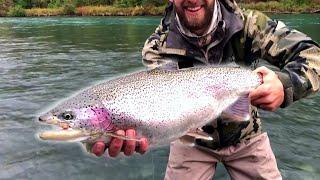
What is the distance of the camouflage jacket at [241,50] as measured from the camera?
2922 mm

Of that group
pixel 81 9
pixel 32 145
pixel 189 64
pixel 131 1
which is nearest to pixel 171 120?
pixel 189 64

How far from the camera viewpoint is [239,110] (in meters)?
2.84

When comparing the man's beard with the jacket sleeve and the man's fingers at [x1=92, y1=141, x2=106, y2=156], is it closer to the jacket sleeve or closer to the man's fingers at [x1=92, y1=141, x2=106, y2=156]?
the jacket sleeve

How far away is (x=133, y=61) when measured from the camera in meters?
14.4

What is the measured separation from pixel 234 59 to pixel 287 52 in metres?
0.43

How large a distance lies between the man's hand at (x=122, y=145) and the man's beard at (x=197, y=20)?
1019mm

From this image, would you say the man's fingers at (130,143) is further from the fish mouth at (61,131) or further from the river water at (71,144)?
the river water at (71,144)

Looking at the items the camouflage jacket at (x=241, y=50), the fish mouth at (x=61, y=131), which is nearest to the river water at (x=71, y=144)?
the fish mouth at (x=61, y=131)

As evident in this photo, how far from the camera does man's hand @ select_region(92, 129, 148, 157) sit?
7.89 ft

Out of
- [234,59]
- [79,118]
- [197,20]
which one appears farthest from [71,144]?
[79,118]

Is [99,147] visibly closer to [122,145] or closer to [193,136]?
[122,145]

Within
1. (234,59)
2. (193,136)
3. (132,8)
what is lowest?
(132,8)

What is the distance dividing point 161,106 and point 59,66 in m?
11.7

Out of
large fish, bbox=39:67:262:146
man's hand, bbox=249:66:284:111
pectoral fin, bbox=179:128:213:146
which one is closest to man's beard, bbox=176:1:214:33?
large fish, bbox=39:67:262:146
